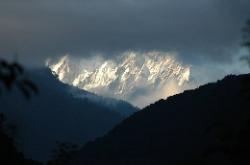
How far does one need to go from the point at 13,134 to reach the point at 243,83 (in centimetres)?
11593

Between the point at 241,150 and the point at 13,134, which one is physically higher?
the point at 13,134

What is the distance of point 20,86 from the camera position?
1834cm

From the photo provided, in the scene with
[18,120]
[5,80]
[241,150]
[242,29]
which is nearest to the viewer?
[5,80]

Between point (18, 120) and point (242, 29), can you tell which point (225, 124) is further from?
point (18, 120)

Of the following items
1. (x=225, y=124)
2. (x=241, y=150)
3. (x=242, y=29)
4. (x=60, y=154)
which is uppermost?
(x=60, y=154)

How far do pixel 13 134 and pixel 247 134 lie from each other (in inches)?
4613

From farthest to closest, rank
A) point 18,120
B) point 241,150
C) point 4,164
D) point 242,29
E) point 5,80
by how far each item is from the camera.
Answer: point 18,120 → point 4,164 → point 242,29 → point 241,150 → point 5,80

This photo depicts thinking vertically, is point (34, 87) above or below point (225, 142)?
below

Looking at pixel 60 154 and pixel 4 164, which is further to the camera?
pixel 60 154

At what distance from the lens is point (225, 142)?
98.4 feet

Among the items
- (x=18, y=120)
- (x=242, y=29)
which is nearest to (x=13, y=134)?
(x=18, y=120)

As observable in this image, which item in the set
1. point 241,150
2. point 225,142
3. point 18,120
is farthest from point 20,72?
point 18,120

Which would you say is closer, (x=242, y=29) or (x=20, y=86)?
(x=20, y=86)

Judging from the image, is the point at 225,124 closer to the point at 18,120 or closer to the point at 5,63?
the point at 5,63
